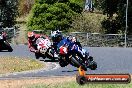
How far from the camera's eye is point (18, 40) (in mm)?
43250

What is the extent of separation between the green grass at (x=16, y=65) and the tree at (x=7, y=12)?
77.2 feet

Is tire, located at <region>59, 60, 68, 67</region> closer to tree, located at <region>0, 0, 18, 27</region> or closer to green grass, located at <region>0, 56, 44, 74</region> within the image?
green grass, located at <region>0, 56, 44, 74</region>

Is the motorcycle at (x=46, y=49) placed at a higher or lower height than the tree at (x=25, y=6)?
higher

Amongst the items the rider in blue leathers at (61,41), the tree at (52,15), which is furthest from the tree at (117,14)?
the rider in blue leathers at (61,41)

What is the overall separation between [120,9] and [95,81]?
1315 inches

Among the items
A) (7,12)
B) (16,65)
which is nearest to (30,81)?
(16,65)

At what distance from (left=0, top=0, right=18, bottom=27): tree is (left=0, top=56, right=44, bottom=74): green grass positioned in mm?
23546

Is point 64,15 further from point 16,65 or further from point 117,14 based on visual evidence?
point 16,65

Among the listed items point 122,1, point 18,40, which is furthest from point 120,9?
point 18,40

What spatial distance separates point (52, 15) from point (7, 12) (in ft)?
14.9

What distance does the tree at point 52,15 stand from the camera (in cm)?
4700

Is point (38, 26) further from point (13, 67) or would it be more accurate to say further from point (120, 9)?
point (13, 67)

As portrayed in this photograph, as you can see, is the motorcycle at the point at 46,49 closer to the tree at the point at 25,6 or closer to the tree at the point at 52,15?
the tree at the point at 52,15

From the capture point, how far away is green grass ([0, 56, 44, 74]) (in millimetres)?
21542
